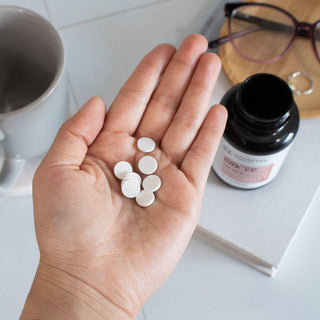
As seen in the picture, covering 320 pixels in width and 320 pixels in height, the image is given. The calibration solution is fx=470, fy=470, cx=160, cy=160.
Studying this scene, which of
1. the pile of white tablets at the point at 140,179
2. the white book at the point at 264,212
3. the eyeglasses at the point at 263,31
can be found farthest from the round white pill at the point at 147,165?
the eyeglasses at the point at 263,31

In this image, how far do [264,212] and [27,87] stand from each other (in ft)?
1.38

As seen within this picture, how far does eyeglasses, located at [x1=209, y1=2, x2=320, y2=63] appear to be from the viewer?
29.9 inches

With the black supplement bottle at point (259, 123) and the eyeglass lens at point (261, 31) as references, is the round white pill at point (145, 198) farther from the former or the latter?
the eyeglass lens at point (261, 31)

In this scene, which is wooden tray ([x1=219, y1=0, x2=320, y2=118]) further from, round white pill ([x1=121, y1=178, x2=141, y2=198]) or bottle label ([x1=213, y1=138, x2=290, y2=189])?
round white pill ([x1=121, y1=178, x2=141, y2=198])

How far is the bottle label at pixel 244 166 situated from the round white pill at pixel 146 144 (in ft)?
0.30

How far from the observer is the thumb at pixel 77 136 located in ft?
1.77

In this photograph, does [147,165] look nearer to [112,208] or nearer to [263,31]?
[112,208]

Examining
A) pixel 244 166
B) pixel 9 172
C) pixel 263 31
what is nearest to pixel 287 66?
pixel 263 31

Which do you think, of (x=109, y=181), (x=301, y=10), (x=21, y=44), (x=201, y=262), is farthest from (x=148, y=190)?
(x=301, y=10)

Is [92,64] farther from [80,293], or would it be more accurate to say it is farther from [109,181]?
[80,293]

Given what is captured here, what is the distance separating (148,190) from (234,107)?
15 centimetres

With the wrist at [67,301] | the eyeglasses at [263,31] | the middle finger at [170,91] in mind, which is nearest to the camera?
the wrist at [67,301]

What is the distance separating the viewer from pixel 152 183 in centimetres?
58

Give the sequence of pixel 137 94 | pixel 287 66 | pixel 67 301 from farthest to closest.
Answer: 1. pixel 287 66
2. pixel 137 94
3. pixel 67 301
